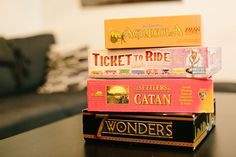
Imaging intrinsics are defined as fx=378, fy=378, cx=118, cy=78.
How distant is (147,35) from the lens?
870 mm

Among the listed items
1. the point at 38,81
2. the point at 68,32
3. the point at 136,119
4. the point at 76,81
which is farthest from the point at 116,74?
the point at 68,32

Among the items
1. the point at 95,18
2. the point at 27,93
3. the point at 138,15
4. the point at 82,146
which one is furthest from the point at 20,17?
the point at 82,146

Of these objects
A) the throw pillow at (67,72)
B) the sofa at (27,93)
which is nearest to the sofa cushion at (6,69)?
the sofa at (27,93)

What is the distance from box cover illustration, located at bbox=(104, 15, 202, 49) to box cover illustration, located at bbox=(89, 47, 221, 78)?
0.06ft

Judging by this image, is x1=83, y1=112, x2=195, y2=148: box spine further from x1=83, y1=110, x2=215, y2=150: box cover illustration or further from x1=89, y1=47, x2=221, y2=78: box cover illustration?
x1=89, y1=47, x2=221, y2=78: box cover illustration

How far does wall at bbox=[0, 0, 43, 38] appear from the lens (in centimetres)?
282

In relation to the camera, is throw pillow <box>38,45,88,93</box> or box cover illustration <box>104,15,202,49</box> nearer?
box cover illustration <box>104,15,202,49</box>

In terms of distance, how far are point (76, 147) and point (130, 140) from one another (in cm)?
13

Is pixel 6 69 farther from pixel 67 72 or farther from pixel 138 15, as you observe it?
pixel 138 15

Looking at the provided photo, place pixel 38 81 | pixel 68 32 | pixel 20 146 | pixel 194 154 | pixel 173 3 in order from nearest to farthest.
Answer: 1. pixel 194 154
2. pixel 20 146
3. pixel 173 3
4. pixel 38 81
5. pixel 68 32

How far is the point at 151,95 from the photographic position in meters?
0.88

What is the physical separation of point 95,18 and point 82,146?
6.39ft

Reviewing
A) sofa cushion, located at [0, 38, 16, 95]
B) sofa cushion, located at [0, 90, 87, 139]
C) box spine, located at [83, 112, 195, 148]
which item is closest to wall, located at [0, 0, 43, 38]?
sofa cushion, located at [0, 38, 16, 95]

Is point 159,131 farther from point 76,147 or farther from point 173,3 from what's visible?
point 173,3
